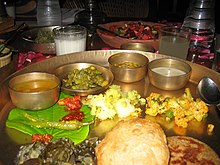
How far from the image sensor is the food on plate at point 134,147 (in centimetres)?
172

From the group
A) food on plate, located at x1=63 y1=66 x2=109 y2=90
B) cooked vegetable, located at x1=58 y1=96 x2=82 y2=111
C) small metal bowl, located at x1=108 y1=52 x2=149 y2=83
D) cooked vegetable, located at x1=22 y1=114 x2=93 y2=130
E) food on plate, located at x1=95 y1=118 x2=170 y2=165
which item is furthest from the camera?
small metal bowl, located at x1=108 y1=52 x2=149 y2=83

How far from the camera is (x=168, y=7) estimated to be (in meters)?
10.1

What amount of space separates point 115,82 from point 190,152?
4.06 feet

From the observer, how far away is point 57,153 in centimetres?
182

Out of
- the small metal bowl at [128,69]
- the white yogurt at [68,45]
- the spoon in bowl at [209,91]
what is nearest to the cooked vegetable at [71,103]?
the small metal bowl at [128,69]

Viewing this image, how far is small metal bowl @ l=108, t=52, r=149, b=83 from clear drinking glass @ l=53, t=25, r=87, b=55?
67 centimetres

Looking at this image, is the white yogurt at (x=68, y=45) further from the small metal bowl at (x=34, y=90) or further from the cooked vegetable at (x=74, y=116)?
the cooked vegetable at (x=74, y=116)

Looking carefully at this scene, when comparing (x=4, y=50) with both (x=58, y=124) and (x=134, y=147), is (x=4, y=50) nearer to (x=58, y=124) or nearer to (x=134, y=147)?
(x=58, y=124)

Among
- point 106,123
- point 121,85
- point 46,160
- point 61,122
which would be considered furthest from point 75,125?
point 121,85

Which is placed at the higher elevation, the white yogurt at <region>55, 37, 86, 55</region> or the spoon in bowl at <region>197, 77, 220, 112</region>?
the white yogurt at <region>55, 37, 86, 55</region>

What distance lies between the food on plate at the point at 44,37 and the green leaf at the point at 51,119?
152 centimetres

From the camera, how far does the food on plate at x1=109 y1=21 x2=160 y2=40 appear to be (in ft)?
12.7

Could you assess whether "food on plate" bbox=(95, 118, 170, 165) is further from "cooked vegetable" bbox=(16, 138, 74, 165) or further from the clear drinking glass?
the clear drinking glass

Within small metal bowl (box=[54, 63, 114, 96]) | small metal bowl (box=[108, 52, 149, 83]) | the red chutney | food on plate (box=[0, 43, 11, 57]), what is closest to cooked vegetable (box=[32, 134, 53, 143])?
the red chutney
